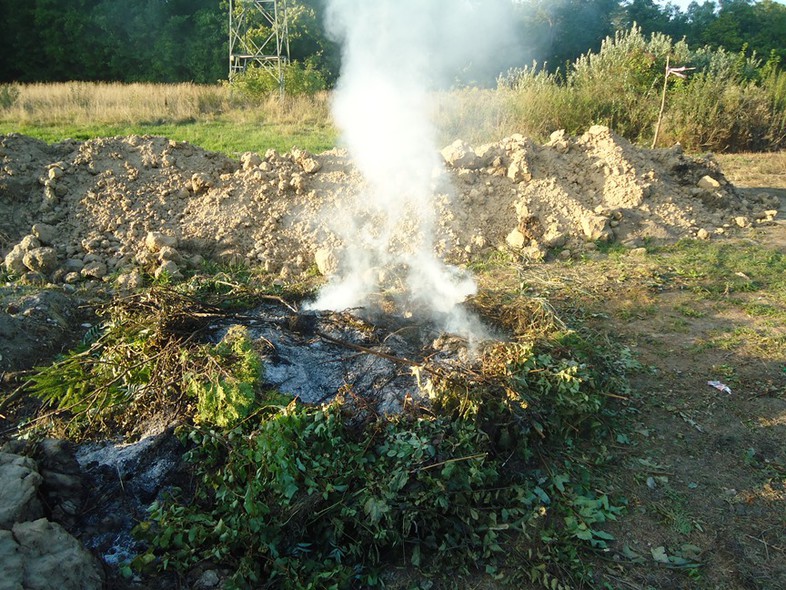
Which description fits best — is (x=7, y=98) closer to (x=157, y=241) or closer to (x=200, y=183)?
(x=200, y=183)

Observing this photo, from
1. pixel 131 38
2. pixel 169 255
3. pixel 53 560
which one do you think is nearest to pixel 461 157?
pixel 169 255

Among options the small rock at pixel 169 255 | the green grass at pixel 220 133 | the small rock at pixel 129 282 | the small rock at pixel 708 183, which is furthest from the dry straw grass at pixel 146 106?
the small rock at pixel 708 183

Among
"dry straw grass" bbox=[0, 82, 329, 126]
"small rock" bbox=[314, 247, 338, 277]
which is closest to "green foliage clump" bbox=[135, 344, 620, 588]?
"small rock" bbox=[314, 247, 338, 277]

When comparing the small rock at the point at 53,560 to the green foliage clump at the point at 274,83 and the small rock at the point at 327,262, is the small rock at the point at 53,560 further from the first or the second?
the green foliage clump at the point at 274,83

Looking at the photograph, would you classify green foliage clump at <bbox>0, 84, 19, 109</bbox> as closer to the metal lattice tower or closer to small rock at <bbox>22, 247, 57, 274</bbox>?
the metal lattice tower

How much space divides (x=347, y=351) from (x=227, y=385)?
1.04 meters

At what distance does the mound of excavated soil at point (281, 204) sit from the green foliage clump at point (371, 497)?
3.59m

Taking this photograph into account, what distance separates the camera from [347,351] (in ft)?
13.9

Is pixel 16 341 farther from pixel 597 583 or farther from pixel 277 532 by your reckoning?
pixel 597 583

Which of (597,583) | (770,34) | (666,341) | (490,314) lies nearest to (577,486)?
(597,583)

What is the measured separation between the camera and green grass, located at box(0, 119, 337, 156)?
12133mm

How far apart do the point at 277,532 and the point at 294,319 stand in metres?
1.87

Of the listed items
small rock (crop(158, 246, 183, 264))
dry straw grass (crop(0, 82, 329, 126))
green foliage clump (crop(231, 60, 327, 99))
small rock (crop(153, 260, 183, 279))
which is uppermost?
green foliage clump (crop(231, 60, 327, 99))

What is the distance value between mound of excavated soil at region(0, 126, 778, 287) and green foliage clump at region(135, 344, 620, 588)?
3587 mm
